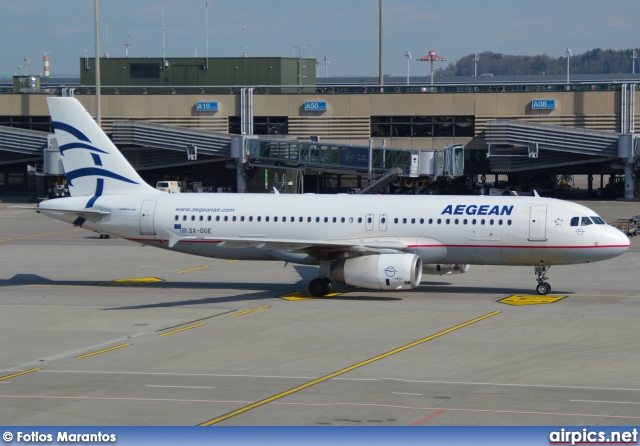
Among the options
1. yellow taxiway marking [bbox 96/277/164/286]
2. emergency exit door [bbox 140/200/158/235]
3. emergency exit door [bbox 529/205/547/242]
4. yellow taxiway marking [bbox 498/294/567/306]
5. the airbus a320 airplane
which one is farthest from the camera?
yellow taxiway marking [bbox 96/277/164/286]

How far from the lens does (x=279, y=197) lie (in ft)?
151

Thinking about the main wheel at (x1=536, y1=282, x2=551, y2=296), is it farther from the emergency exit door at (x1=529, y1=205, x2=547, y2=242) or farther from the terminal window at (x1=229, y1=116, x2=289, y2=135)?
the terminal window at (x1=229, y1=116, x2=289, y2=135)

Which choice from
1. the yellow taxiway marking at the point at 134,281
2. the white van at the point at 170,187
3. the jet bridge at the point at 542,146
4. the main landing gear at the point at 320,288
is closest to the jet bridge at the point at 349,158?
the jet bridge at the point at 542,146

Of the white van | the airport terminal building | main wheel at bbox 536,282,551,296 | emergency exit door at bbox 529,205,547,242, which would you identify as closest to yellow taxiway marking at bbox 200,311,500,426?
emergency exit door at bbox 529,205,547,242

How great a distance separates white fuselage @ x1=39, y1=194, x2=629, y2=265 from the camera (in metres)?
41.6

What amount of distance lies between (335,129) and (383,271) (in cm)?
6288

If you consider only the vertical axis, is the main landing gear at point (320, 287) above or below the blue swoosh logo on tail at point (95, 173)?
below

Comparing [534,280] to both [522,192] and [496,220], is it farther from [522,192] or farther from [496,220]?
[522,192]

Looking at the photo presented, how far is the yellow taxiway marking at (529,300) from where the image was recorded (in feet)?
134

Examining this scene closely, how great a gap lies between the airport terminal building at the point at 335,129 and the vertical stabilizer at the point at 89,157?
45468 millimetres

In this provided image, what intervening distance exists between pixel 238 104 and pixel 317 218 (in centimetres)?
5953

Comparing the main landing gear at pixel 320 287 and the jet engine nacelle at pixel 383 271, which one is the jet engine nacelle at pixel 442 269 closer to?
the jet engine nacelle at pixel 383 271

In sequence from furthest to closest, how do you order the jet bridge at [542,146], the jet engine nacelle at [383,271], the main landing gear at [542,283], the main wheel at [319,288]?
the jet bridge at [542,146] < the main wheel at [319,288] < the main landing gear at [542,283] < the jet engine nacelle at [383,271]

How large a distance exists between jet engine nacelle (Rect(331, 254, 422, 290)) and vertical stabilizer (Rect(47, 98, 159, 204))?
1183 centimetres
